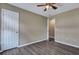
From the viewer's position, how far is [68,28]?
4.10 metres

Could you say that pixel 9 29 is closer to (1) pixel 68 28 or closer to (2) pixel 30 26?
(2) pixel 30 26

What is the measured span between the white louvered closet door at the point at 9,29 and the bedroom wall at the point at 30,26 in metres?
0.23

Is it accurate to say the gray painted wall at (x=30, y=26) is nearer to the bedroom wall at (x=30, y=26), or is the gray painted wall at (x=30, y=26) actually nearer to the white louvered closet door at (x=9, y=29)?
the bedroom wall at (x=30, y=26)

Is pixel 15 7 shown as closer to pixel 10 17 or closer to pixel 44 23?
pixel 10 17

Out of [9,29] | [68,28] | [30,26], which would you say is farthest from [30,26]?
[68,28]

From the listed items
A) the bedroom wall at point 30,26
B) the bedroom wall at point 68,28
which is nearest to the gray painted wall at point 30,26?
the bedroom wall at point 30,26

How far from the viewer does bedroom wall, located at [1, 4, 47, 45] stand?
373 centimetres

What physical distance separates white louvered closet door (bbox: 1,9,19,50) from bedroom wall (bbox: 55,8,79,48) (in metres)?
2.56

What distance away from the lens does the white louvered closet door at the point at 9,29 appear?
299cm

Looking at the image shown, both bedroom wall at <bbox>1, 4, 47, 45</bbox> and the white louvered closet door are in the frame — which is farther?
bedroom wall at <bbox>1, 4, 47, 45</bbox>

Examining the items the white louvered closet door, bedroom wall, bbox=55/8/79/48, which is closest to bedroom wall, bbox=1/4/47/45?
the white louvered closet door

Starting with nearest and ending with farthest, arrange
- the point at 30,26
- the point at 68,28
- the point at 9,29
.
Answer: the point at 9,29
the point at 68,28
the point at 30,26

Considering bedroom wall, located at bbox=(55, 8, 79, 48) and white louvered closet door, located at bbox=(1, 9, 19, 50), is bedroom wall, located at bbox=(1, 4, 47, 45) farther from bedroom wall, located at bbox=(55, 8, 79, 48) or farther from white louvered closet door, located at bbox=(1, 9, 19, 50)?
bedroom wall, located at bbox=(55, 8, 79, 48)
